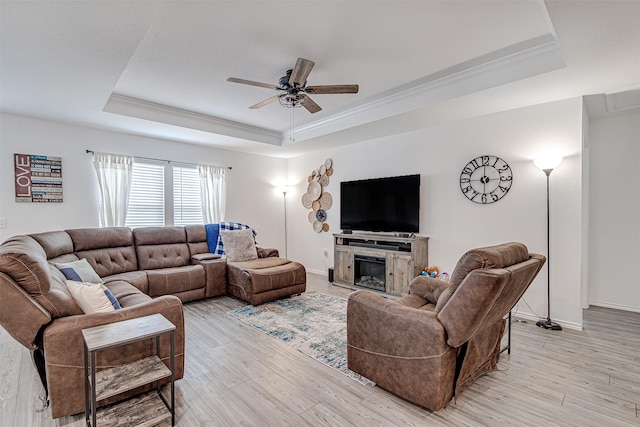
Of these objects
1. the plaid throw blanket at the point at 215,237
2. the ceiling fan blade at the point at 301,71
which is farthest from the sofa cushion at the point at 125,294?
the ceiling fan blade at the point at 301,71

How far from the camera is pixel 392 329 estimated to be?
2.02 metres

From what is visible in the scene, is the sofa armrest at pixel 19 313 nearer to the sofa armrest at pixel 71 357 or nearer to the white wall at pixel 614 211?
the sofa armrest at pixel 71 357

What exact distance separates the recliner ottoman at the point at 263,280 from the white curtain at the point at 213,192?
149 centimetres

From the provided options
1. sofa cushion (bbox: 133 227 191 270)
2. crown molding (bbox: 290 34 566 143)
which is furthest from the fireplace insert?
sofa cushion (bbox: 133 227 191 270)

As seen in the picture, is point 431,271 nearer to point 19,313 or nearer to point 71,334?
point 71,334

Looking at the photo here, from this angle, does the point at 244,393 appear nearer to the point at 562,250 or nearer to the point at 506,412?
the point at 506,412

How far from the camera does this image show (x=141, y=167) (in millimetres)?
4949

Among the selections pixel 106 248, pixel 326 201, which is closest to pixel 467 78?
pixel 326 201

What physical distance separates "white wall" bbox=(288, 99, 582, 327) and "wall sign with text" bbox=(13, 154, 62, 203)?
15.2 feet

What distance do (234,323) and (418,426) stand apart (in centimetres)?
231

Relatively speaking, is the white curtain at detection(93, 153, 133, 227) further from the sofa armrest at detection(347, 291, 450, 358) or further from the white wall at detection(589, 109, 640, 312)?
the white wall at detection(589, 109, 640, 312)

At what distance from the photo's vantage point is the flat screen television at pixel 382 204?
4.55 meters

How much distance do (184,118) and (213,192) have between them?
65.1 inches

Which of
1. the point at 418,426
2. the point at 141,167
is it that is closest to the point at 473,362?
the point at 418,426
